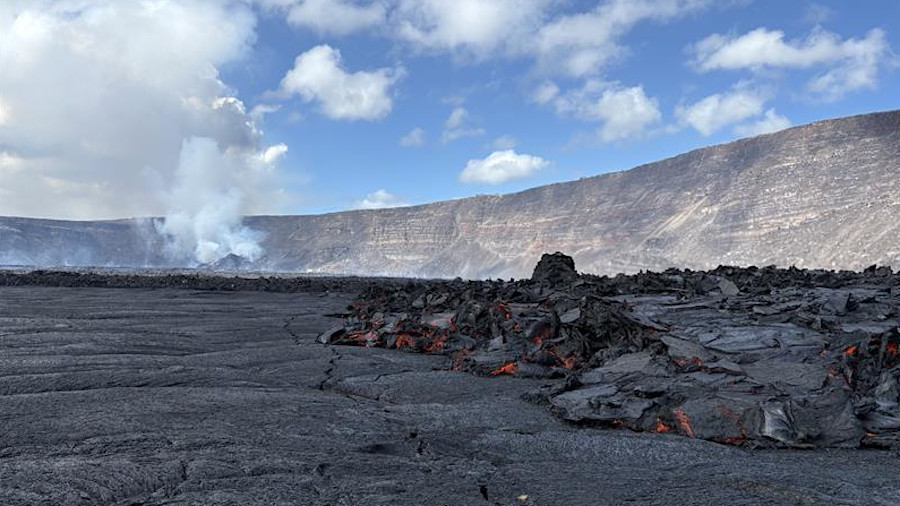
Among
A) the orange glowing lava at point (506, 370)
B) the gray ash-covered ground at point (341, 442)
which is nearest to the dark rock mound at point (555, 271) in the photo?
the gray ash-covered ground at point (341, 442)

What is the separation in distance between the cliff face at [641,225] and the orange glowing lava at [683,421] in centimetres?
4474

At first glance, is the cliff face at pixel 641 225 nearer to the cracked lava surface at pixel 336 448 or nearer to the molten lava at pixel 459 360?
the molten lava at pixel 459 360

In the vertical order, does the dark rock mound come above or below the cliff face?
below

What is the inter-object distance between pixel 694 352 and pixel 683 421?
6.08 feet

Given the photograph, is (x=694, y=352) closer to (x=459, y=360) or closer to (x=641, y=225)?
(x=459, y=360)

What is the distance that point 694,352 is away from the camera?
638 centimetres

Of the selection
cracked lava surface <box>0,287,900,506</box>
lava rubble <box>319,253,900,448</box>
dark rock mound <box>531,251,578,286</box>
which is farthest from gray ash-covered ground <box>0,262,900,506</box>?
dark rock mound <box>531,251,578,286</box>

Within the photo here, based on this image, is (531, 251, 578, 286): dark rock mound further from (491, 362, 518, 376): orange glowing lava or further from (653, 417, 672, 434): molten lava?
(653, 417, 672, 434): molten lava

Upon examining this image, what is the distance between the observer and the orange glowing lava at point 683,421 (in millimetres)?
4604

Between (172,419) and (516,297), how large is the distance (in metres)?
8.11

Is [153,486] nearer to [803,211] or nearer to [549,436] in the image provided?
[549,436]

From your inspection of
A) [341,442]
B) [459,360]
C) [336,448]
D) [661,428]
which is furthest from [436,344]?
[336,448]

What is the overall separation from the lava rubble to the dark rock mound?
3.12 metres

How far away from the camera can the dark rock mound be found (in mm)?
15633
